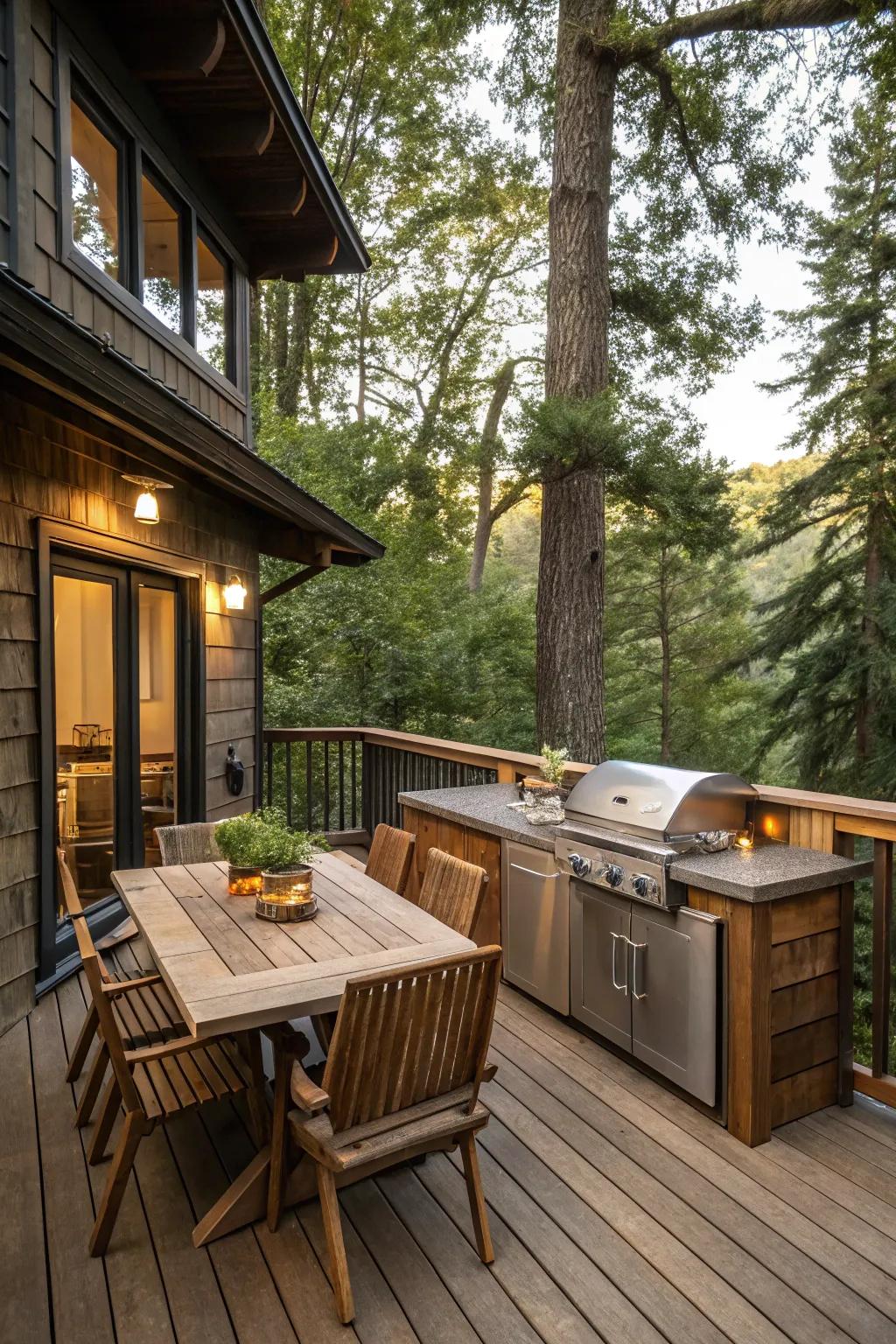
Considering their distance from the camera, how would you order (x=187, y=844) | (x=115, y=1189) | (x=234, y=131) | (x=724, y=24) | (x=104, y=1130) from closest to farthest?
(x=115, y=1189), (x=104, y=1130), (x=187, y=844), (x=234, y=131), (x=724, y=24)

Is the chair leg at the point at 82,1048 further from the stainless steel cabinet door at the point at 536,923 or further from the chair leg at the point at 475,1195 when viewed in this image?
the stainless steel cabinet door at the point at 536,923

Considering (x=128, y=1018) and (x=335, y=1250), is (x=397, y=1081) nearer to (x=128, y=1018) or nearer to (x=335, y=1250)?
(x=335, y=1250)

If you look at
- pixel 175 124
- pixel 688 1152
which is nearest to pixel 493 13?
pixel 175 124

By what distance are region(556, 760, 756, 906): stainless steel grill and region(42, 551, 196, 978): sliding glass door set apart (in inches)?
90.4

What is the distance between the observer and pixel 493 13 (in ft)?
25.3

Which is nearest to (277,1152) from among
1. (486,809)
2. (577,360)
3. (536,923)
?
(536,923)

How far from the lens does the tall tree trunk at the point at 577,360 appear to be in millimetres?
6219

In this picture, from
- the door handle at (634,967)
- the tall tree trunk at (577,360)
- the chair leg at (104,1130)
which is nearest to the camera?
the chair leg at (104,1130)

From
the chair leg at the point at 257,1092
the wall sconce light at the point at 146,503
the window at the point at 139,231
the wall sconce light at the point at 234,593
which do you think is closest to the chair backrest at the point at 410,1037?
the chair leg at the point at 257,1092

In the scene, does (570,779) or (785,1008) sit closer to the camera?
(785,1008)

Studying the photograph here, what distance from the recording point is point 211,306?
545 centimetres

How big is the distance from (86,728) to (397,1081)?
2.67 meters

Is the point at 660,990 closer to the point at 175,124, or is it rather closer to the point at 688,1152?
the point at 688,1152

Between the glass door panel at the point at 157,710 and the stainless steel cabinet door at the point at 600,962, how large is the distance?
244cm
